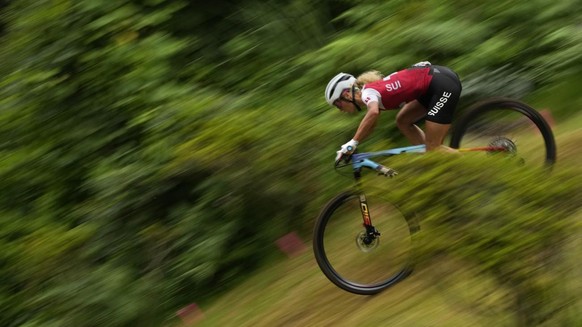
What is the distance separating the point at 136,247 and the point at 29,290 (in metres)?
1.19

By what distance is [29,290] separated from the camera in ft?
24.6

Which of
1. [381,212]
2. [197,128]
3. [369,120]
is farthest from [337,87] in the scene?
[197,128]

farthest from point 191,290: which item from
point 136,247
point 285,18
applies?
point 285,18

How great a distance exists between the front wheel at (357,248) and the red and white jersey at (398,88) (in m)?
0.76

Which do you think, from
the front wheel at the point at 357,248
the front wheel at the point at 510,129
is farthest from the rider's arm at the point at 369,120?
the front wheel at the point at 510,129

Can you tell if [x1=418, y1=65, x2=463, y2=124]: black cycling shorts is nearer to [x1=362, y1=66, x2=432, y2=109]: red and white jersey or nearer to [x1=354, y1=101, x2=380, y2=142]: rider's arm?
[x1=362, y1=66, x2=432, y2=109]: red and white jersey

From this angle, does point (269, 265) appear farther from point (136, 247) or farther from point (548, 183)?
point (548, 183)

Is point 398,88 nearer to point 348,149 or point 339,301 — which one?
point 348,149

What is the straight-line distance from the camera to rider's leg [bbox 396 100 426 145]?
19.8 feet

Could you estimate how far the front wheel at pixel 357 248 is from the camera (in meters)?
5.56

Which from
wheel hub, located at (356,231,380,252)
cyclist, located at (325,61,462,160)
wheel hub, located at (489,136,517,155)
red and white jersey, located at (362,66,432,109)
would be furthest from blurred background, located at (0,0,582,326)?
red and white jersey, located at (362,66,432,109)

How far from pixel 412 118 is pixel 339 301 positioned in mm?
1672

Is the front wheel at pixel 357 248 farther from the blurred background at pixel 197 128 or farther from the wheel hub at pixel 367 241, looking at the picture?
the blurred background at pixel 197 128

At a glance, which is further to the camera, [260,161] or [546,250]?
[260,161]
